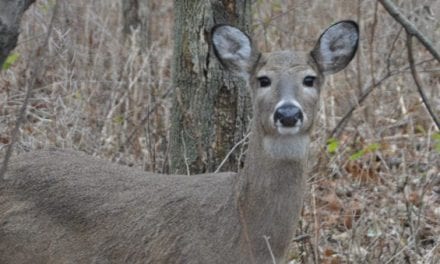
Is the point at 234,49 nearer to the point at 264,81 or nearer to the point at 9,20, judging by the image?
the point at 264,81

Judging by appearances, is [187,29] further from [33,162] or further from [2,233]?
[2,233]

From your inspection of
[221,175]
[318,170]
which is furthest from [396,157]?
[221,175]

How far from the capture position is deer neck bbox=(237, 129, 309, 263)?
5238 millimetres

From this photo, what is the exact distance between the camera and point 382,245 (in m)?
6.51

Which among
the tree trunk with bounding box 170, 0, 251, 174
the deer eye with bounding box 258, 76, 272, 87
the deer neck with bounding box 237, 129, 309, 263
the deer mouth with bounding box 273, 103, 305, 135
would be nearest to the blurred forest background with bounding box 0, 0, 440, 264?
the tree trunk with bounding box 170, 0, 251, 174

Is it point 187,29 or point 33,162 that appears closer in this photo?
point 33,162

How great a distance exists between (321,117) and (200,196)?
11.2ft

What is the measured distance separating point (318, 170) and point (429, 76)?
299 centimetres

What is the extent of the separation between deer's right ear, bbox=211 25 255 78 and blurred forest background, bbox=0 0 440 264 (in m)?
1.05

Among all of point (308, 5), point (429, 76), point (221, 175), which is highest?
point (308, 5)

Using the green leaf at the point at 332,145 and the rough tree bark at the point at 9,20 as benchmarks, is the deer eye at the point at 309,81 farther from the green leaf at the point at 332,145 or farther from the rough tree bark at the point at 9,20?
the green leaf at the point at 332,145

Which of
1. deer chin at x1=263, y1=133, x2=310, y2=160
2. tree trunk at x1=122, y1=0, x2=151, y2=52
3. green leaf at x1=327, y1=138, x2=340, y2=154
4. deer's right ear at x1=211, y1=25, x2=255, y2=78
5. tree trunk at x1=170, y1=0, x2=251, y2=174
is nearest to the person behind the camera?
deer chin at x1=263, y1=133, x2=310, y2=160

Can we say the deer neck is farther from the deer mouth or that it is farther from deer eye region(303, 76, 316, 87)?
deer eye region(303, 76, 316, 87)

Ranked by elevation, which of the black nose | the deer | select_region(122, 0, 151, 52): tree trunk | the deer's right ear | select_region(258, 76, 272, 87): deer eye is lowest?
the deer
